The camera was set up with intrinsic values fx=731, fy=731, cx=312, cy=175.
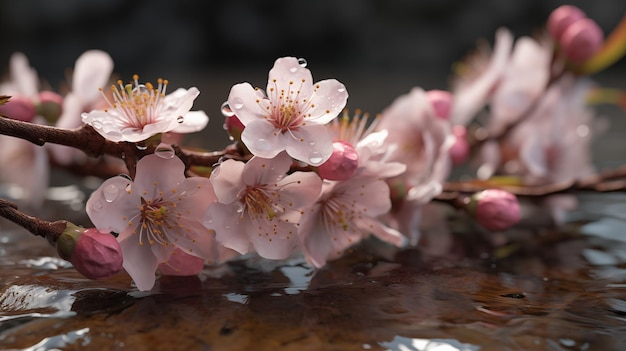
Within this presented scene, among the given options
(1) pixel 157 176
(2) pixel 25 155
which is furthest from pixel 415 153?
(2) pixel 25 155

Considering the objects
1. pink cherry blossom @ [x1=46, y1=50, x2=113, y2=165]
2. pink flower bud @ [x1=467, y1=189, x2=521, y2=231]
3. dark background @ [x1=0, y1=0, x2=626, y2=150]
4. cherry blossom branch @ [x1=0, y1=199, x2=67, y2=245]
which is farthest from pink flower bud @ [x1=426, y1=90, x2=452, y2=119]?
dark background @ [x1=0, y1=0, x2=626, y2=150]

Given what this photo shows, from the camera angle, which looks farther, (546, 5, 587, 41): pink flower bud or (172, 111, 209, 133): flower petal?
(546, 5, 587, 41): pink flower bud


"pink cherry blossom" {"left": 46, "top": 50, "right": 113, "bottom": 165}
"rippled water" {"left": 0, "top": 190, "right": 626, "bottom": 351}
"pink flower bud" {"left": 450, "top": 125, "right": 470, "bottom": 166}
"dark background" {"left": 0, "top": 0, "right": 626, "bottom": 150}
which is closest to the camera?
"rippled water" {"left": 0, "top": 190, "right": 626, "bottom": 351}

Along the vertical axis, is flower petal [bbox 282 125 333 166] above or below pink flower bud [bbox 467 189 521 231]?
above

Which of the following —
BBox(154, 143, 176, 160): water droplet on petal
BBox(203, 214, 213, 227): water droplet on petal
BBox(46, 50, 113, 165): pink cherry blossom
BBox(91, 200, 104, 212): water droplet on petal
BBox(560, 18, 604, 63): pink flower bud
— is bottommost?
BBox(203, 214, 213, 227): water droplet on petal

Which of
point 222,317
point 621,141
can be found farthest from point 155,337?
point 621,141

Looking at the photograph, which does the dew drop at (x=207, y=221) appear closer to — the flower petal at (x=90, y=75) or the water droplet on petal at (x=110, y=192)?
the water droplet on petal at (x=110, y=192)

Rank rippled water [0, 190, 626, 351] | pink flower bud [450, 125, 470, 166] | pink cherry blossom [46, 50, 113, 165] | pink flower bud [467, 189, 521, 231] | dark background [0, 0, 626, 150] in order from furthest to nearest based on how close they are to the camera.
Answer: dark background [0, 0, 626, 150] → pink flower bud [450, 125, 470, 166] → pink cherry blossom [46, 50, 113, 165] → pink flower bud [467, 189, 521, 231] → rippled water [0, 190, 626, 351]

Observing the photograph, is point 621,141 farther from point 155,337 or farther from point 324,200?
point 155,337

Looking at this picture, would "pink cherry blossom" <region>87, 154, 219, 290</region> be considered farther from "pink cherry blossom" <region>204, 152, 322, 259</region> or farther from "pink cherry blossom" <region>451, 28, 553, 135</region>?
"pink cherry blossom" <region>451, 28, 553, 135</region>
